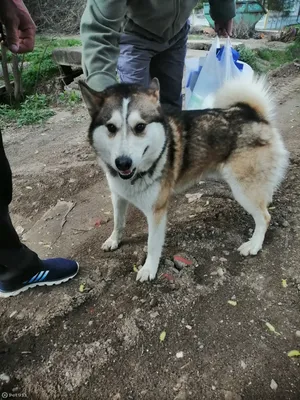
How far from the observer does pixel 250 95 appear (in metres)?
2.40

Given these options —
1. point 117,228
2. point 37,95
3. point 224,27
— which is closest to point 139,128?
point 117,228

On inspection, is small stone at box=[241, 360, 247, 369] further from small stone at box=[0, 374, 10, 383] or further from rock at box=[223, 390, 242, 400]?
small stone at box=[0, 374, 10, 383]

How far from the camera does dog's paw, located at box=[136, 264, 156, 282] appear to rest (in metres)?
2.22

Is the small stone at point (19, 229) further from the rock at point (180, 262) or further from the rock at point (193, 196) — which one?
the rock at point (193, 196)

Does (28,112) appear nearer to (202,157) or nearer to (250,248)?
(202,157)

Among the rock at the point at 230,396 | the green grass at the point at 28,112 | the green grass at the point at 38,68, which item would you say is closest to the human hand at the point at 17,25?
the rock at the point at 230,396

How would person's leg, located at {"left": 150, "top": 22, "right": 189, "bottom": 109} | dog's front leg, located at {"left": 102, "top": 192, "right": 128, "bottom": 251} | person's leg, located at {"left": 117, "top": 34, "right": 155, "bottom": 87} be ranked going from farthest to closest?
1. person's leg, located at {"left": 150, "top": 22, "right": 189, "bottom": 109}
2. person's leg, located at {"left": 117, "top": 34, "right": 155, "bottom": 87}
3. dog's front leg, located at {"left": 102, "top": 192, "right": 128, "bottom": 251}

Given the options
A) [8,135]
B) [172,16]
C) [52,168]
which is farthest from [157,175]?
[8,135]

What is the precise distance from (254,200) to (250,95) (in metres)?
0.75

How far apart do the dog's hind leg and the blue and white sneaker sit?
1.23 metres

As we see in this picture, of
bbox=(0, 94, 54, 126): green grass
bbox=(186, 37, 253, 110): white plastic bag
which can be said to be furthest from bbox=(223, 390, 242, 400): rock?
bbox=(0, 94, 54, 126): green grass

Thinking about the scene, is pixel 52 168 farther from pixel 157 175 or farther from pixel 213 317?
pixel 213 317

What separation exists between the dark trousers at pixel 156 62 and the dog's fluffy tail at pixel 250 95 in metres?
0.65

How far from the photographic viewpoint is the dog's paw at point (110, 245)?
98.8 inches
